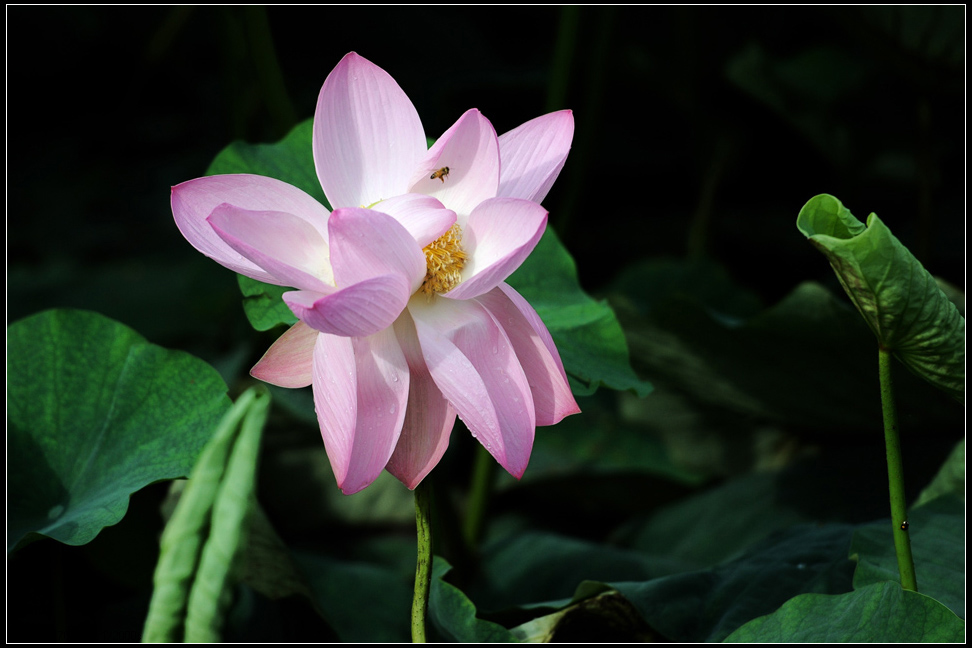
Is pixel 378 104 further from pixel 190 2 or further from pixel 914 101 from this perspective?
pixel 914 101

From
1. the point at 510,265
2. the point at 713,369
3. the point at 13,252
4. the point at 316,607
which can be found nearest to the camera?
the point at 510,265

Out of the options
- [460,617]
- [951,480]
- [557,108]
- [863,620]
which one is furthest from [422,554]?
[557,108]

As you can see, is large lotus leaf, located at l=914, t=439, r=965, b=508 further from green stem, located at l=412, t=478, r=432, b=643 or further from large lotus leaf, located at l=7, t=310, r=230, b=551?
large lotus leaf, located at l=7, t=310, r=230, b=551

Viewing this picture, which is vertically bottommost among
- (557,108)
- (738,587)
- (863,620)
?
(738,587)

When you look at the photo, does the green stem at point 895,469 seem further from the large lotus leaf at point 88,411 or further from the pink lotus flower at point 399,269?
the large lotus leaf at point 88,411

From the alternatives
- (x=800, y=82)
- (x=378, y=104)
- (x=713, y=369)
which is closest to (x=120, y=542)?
(x=378, y=104)

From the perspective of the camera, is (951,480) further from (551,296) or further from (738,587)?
(551,296)

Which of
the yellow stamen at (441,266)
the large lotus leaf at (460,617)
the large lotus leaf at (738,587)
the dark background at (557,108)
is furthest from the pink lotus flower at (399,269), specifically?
the dark background at (557,108)
